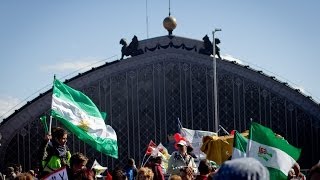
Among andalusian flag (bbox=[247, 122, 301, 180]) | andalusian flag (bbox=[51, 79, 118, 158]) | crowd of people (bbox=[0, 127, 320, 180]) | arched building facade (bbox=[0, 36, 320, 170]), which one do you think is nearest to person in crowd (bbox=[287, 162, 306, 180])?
crowd of people (bbox=[0, 127, 320, 180])

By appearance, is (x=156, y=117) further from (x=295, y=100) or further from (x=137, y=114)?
(x=295, y=100)

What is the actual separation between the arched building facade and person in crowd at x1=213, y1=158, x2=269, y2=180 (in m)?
26.0

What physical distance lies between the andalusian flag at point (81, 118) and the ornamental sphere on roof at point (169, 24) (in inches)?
759

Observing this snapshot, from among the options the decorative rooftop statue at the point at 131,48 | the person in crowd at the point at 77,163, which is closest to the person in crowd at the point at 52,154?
the person in crowd at the point at 77,163

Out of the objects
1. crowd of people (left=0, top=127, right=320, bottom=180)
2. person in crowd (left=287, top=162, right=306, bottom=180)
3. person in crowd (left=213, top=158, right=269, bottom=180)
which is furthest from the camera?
person in crowd (left=287, top=162, right=306, bottom=180)

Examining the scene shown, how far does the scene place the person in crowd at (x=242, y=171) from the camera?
346 centimetres

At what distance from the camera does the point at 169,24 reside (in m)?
31.7

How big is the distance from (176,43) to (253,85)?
4201mm

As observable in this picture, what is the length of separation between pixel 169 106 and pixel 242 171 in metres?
26.4

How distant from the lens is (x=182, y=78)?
1185 inches

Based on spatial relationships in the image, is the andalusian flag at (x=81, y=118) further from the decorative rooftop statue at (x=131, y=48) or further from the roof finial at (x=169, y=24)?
the roof finial at (x=169, y=24)

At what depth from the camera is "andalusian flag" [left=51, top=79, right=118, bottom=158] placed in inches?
470

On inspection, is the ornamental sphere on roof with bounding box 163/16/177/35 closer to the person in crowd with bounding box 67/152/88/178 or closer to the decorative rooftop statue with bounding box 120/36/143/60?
the decorative rooftop statue with bounding box 120/36/143/60

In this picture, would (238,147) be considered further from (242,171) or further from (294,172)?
(242,171)
